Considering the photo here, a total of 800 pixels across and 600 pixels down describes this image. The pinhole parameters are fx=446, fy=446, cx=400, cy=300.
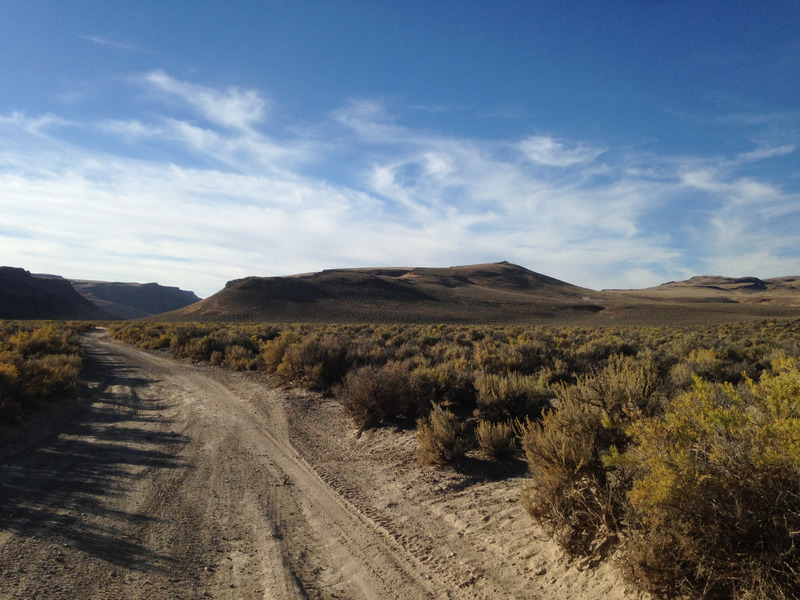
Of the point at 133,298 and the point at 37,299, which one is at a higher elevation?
the point at 133,298

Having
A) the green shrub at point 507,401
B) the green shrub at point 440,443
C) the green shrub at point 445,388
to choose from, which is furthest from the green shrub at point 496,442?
the green shrub at point 445,388

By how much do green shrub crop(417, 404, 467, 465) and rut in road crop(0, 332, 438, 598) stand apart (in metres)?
1.55

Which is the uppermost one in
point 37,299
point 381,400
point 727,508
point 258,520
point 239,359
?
point 37,299

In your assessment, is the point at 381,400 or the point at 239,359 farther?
the point at 239,359

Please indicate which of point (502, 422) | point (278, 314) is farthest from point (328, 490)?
point (278, 314)

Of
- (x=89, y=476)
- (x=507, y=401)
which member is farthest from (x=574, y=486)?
(x=89, y=476)

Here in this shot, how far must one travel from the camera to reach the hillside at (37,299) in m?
90.0

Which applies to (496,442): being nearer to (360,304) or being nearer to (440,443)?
(440,443)

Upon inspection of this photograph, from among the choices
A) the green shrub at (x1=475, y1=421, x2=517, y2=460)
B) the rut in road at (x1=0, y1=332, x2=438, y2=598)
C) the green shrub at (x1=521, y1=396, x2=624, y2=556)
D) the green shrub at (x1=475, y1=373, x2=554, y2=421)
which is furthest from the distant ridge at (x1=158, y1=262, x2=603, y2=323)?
the green shrub at (x1=521, y1=396, x2=624, y2=556)

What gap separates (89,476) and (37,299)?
4654 inches

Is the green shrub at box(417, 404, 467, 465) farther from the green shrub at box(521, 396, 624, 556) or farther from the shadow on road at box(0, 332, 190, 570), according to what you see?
the shadow on road at box(0, 332, 190, 570)

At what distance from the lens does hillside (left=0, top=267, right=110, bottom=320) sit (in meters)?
90.0

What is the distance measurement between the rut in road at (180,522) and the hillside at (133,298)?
157 m

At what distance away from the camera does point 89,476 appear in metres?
6.50
